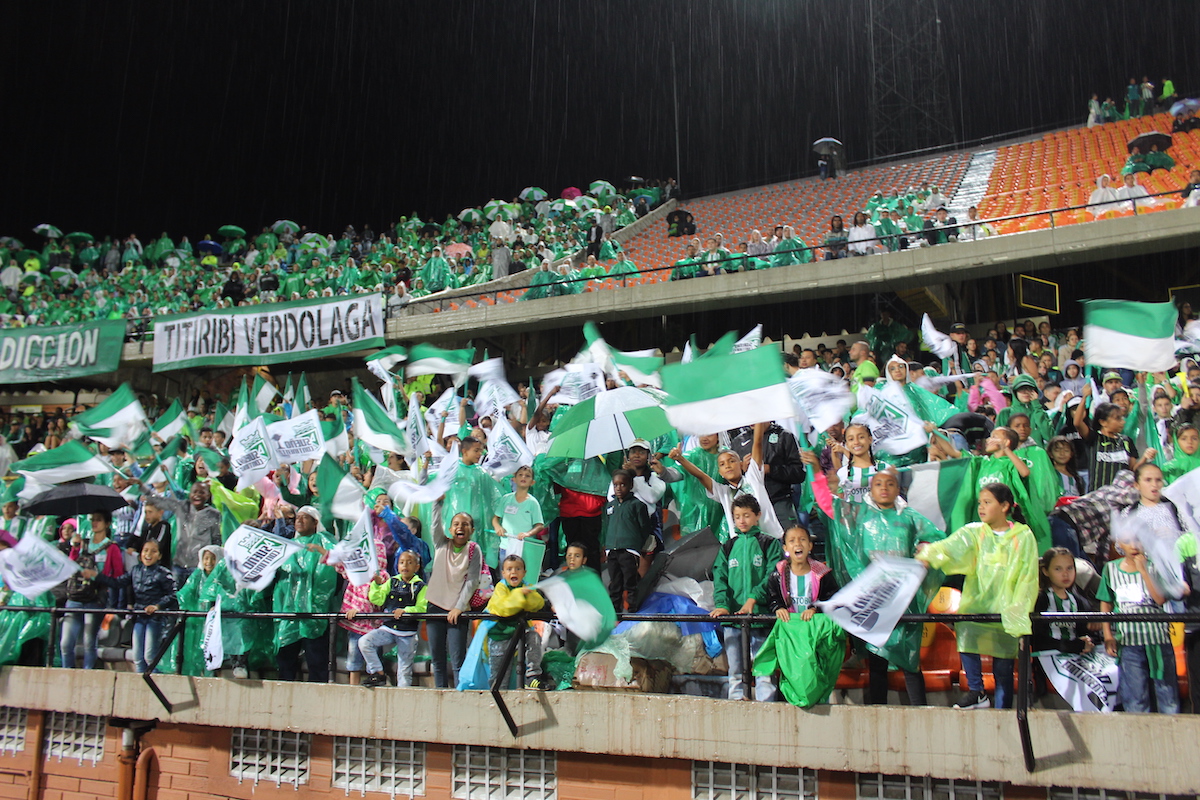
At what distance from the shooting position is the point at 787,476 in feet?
25.1

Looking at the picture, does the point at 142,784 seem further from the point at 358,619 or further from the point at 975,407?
the point at 975,407

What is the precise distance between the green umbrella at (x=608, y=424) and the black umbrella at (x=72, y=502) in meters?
5.18

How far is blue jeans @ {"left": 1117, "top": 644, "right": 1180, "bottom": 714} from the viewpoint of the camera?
18.1 feet

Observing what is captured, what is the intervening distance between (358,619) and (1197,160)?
20.5 metres

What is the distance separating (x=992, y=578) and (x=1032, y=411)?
414 cm

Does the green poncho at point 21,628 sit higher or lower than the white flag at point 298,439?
lower

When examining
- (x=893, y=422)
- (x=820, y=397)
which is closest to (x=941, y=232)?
(x=893, y=422)

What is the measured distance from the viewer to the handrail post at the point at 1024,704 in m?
5.48

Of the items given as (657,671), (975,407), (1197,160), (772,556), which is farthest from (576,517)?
(1197,160)

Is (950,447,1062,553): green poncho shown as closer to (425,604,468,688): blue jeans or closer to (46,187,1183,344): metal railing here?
(425,604,468,688): blue jeans

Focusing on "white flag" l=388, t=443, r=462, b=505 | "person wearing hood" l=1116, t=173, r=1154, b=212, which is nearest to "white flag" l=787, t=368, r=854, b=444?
"white flag" l=388, t=443, r=462, b=505

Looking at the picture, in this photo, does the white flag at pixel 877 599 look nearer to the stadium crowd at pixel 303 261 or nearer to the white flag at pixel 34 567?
the white flag at pixel 34 567

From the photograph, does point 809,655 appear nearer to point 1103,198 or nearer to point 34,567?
point 34,567

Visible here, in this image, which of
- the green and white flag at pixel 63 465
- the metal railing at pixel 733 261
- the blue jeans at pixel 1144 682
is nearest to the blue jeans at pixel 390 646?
the blue jeans at pixel 1144 682
